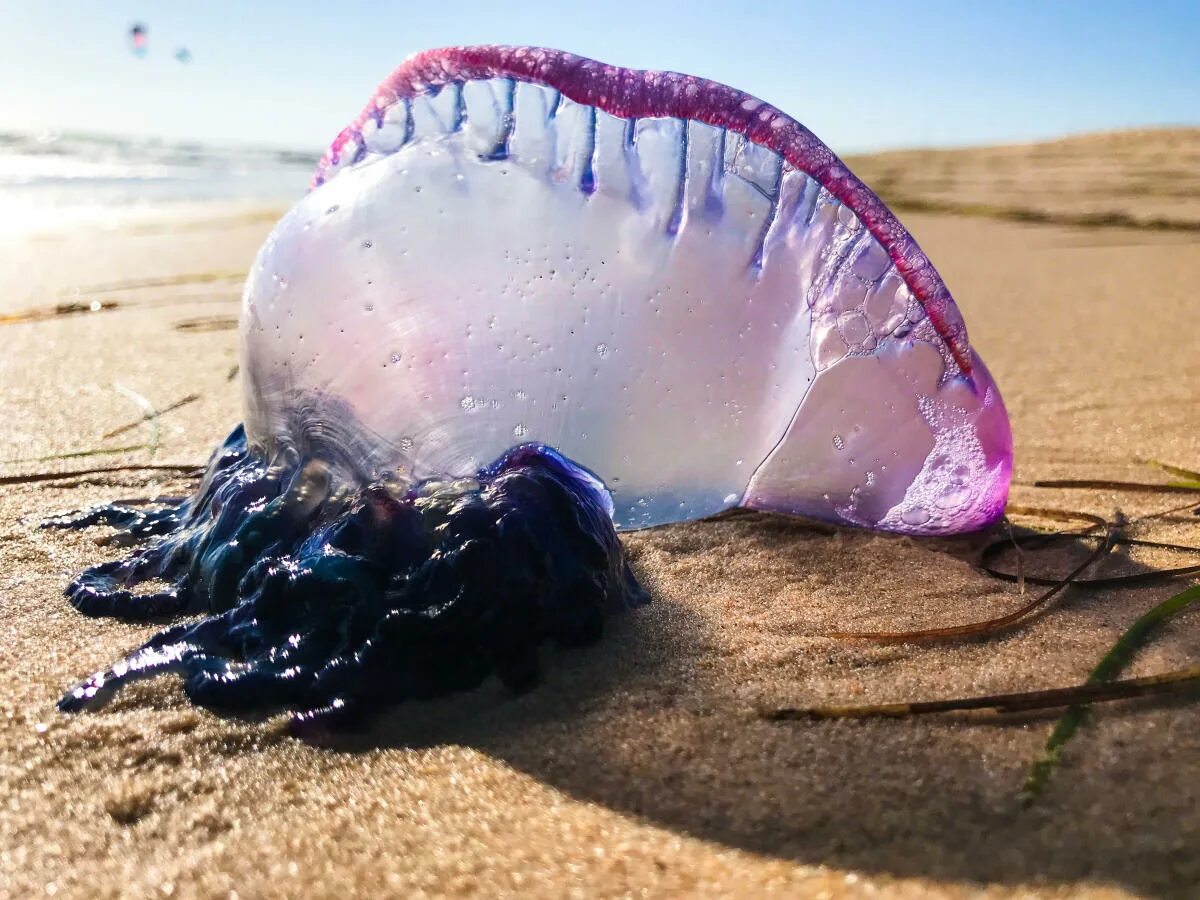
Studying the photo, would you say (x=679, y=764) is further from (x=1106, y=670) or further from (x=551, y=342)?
(x=551, y=342)

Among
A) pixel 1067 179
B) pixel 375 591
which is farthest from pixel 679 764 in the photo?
pixel 1067 179

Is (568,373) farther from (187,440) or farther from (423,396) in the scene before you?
(187,440)

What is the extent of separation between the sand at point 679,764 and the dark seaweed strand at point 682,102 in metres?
0.47

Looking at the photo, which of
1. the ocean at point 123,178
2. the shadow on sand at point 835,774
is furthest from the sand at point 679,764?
the ocean at point 123,178

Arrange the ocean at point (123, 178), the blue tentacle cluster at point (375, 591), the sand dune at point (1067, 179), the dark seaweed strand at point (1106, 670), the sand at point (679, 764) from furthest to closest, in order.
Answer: the ocean at point (123, 178)
the sand dune at point (1067, 179)
the blue tentacle cluster at point (375, 591)
the dark seaweed strand at point (1106, 670)
the sand at point (679, 764)

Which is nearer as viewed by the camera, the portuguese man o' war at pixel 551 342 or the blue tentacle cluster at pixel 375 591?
the blue tentacle cluster at pixel 375 591

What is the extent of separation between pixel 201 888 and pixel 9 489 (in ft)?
4.94

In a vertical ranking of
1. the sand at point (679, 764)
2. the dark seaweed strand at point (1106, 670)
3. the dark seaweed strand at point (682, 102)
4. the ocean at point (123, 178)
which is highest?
the dark seaweed strand at point (682, 102)

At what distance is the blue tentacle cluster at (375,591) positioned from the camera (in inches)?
52.9

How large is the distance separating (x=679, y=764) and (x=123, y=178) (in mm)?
15930

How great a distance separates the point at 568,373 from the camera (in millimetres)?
1663

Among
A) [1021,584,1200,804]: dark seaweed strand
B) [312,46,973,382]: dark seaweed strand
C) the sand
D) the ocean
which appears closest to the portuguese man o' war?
[312,46,973,382]: dark seaweed strand

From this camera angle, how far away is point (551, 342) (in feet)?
5.41

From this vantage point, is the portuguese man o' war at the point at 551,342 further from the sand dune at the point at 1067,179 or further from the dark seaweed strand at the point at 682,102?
the sand dune at the point at 1067,179
